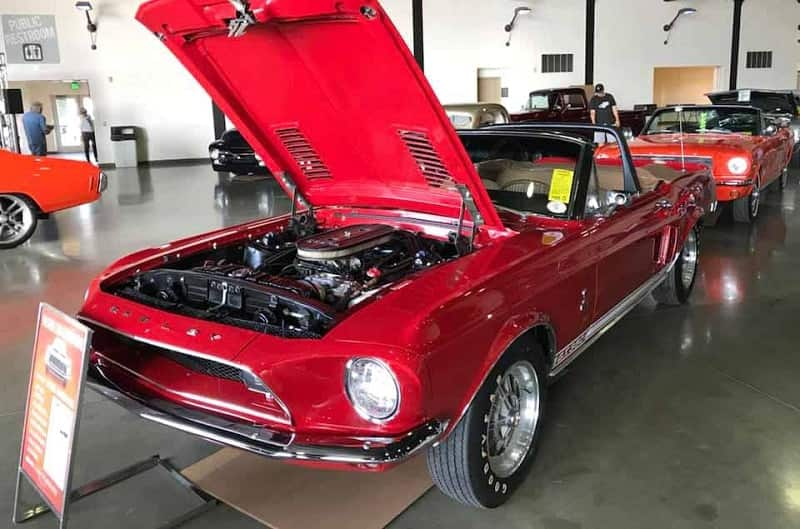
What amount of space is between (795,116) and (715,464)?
11969 mm

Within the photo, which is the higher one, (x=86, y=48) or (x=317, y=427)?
(x=86, y=48)

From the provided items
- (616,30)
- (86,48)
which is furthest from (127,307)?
A: (616,30)

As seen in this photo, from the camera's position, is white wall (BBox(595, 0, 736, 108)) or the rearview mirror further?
white wall (BBox(595, 0, 736, 108))

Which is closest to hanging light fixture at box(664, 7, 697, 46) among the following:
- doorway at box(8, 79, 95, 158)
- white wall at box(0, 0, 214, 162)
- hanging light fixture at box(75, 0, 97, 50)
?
white wall at box(0, 0, 214, 162)

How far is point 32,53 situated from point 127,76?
85.9 inches

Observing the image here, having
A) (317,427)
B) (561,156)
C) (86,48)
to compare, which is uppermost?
(86,48)

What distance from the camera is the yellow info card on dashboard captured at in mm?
3137

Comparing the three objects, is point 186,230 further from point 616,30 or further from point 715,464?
point 616,30

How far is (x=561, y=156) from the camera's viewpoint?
330 cm

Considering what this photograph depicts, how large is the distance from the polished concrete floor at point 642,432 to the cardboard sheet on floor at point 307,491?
0.08 meters

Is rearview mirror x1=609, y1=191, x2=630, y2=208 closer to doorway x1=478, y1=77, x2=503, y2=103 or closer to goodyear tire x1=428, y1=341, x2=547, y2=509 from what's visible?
goodyear tire x1=428, y1=341, x2=547, y2=509

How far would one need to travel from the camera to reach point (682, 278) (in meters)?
4.83

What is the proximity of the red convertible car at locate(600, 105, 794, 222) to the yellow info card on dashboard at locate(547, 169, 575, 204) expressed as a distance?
365cm

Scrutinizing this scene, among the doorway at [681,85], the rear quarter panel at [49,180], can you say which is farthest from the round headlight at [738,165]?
the doorway at [681,85]
